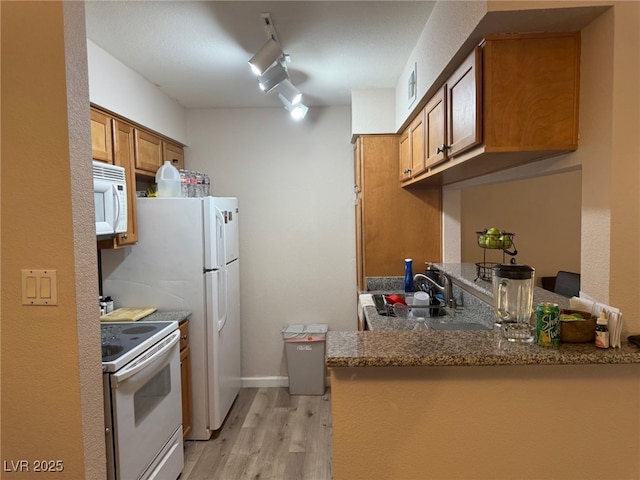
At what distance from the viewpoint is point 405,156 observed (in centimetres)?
306

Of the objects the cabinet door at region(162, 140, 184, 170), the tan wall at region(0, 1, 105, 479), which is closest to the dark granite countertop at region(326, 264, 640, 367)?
the tan wall at region(0, 1, 105, 479)

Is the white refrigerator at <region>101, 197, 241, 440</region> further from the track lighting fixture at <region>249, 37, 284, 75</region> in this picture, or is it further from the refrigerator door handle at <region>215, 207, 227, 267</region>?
the track lighting fixture at <region>249, 37, 284, 75</region>

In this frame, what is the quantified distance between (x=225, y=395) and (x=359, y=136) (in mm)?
2264

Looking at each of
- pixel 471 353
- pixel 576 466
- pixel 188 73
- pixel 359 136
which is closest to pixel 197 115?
pixel 188 73

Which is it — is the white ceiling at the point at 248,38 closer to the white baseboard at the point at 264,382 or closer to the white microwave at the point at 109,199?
the white microwave at the point at 109,199

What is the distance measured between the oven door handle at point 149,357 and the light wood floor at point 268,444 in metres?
0.86

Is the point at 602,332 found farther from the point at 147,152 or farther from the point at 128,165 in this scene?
the point at 147,152

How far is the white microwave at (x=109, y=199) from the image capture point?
234 centimetres

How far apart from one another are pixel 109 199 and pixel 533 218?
10.9 feet

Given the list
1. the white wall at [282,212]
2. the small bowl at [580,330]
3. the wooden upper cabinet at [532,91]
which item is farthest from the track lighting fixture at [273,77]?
the small bowl at [580,330]

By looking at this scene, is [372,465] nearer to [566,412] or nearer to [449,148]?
[566,412]

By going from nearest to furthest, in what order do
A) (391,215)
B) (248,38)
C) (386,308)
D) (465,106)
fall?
(465,106)
(248,38)
(386,308)
(391,215)

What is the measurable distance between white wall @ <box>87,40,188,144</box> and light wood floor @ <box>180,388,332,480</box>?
2.28m

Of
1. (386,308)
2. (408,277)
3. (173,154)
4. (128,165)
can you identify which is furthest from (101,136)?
(408,277)
